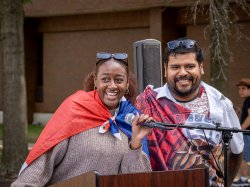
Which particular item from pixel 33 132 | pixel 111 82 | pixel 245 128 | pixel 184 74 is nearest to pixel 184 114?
pixel 184 74

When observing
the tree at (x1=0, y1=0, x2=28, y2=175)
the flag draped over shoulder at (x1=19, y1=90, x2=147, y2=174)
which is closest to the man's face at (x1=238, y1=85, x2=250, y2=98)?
the tree at (x1=0, y1=0, x2=28, y2=175)

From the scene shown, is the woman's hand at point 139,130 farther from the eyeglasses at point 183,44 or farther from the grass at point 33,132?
the grass at point 33,132

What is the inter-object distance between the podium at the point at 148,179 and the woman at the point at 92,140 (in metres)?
0.39

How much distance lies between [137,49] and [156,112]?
2.25m

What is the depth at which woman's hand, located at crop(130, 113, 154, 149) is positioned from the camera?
305 centimetres

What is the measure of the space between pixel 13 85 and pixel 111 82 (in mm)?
6519

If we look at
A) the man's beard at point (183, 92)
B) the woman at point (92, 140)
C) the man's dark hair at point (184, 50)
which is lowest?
the woman at point (92, 140)

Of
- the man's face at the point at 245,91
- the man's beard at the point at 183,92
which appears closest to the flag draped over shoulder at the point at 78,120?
the man's beard at the point at 183,92

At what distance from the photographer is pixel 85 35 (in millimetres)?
20312

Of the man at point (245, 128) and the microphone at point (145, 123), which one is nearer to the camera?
the microphone at point (145, 123)

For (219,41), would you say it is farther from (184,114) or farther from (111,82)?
(111,82)

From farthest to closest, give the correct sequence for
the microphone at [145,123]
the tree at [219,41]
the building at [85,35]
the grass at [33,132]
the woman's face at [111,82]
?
the building at [85,35]
the grass at [33,132]
the tree at [219,41]
the woman's face at [111,82]
the microphone at [145,123]

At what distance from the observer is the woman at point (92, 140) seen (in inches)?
133

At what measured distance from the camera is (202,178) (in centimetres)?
298
